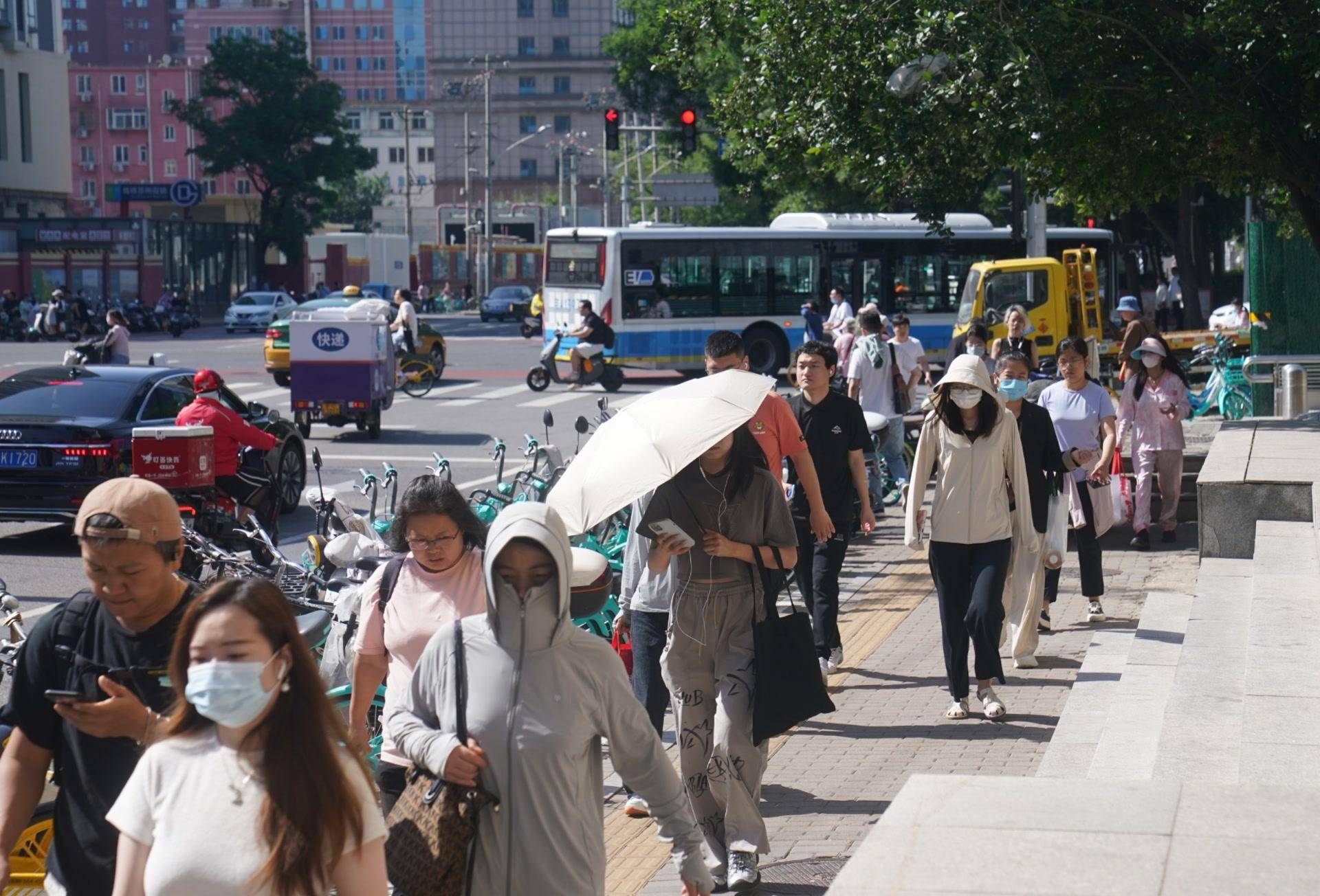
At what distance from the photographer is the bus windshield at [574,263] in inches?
1330

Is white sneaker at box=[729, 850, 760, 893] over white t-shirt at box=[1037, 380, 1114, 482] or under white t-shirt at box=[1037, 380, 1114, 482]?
under

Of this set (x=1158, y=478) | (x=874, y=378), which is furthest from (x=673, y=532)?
(x=874, y=378)

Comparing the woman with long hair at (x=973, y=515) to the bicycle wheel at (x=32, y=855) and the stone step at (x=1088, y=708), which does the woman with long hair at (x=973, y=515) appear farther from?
the bicycle wheel at (x=32, y=855)

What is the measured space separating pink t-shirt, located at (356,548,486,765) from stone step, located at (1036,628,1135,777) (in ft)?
7.95

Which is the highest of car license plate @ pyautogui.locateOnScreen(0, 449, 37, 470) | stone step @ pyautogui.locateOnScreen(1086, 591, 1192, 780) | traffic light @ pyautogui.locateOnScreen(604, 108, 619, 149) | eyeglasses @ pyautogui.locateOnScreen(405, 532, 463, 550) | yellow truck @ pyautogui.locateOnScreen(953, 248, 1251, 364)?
traffic light @ pyautogui.locateOnScreen(604, 108, 619, 149)

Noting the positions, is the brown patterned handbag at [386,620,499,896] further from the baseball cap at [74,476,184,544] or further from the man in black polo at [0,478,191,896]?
the baseball cap at [74,476,184,544]

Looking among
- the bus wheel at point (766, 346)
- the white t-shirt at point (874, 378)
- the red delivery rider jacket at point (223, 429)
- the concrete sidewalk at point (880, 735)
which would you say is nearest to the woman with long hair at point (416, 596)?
the concrete sidewalk at point (880, 735)

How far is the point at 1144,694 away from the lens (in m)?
7.46

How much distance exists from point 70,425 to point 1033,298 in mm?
17373

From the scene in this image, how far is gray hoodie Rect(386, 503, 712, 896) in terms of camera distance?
3.76 m

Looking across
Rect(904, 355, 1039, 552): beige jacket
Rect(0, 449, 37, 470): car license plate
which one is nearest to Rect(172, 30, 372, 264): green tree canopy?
Rect(0, 449, 37, 470): car license plate

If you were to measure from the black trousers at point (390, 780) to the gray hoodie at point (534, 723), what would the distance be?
2.84 ft

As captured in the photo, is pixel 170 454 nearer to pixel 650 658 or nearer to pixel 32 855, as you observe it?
pixel 650 658

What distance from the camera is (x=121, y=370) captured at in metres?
14.7
